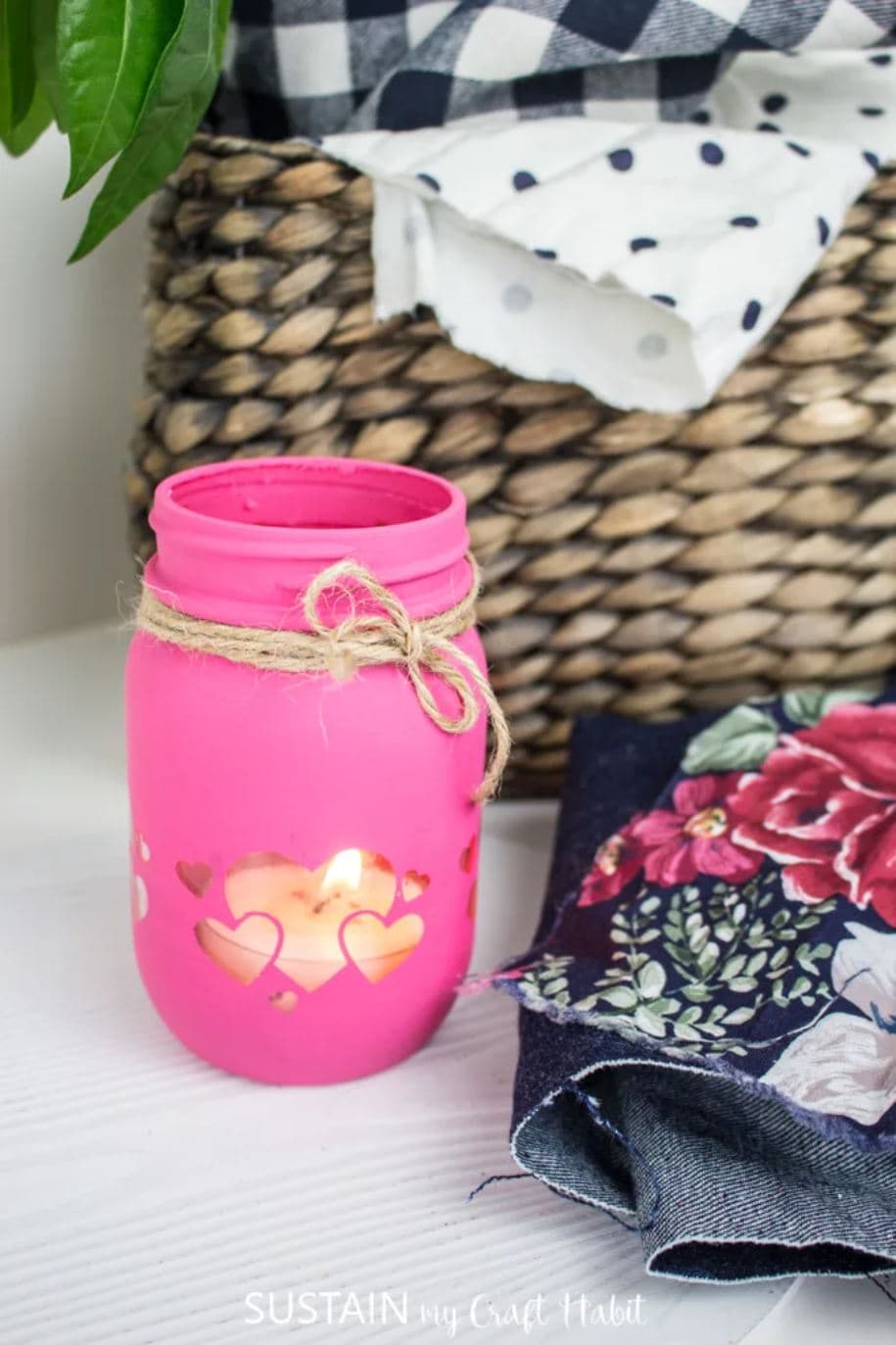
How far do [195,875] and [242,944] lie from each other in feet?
0.09

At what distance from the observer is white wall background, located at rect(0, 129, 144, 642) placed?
724mm

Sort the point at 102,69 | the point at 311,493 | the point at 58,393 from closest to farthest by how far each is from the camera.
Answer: the point at 102,69, the point at 311,493, the point at 58,393

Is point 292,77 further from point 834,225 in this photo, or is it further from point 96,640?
point 96,640

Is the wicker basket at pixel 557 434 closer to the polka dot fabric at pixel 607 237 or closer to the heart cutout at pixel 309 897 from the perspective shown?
the polka dot fabric at pixel 607 237

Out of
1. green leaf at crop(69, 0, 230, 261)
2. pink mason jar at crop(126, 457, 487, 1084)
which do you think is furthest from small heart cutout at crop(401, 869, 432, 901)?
green leaf at crop(69, 0, 230, 261)

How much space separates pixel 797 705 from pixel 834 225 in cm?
19

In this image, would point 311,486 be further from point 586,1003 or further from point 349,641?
point 586,1003

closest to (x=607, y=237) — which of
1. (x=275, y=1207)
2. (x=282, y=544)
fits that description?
(x=282, y=544)

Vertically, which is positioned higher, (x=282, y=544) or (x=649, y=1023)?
(x=282, y=544)

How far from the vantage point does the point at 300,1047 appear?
0.42 meters

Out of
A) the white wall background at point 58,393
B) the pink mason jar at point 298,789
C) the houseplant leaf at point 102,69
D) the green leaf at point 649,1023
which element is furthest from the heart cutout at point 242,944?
the white wall background at point 58,393

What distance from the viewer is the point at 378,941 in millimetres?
418

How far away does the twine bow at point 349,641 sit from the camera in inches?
15.0

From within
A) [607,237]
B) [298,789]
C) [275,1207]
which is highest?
[607,237]
